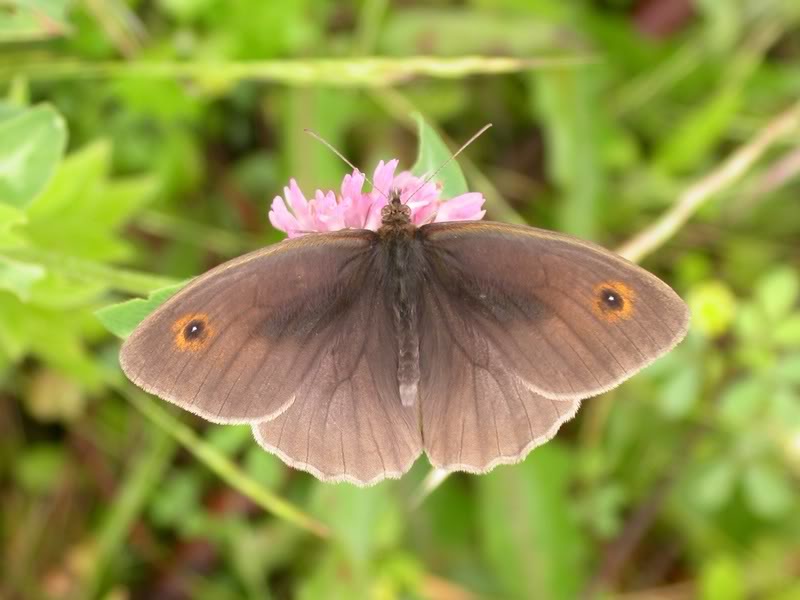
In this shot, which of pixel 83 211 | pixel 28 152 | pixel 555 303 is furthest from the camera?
pixel 83 211

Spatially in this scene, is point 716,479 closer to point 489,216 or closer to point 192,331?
point 489,216

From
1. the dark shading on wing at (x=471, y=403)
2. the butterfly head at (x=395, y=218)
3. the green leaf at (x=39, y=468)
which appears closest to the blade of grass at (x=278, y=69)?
the butterfly head at (x=395, y=218)

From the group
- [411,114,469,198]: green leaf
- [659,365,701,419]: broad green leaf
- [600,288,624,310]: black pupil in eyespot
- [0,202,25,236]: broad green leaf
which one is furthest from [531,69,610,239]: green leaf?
[0,202,25,236]: broad green leaf

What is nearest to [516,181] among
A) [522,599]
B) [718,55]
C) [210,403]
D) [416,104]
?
[416,104]

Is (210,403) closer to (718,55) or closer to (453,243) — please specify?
(453,243)

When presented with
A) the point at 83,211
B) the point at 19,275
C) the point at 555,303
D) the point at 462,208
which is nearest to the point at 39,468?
the point at 83,211

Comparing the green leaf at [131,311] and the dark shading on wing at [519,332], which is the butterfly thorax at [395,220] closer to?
the dark shading on wing at [519,332]

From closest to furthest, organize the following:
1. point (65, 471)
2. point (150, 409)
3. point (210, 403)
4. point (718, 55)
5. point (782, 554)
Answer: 1. point (210, 403)
2. point (150, 409)
3. point (65, 471)
4. point (782, 554)
5. point (718, 55)
